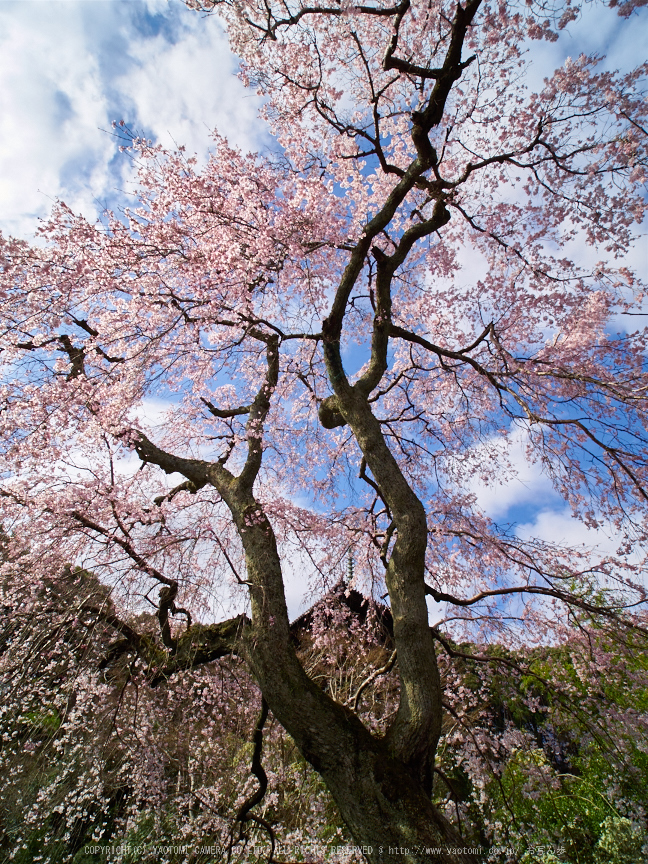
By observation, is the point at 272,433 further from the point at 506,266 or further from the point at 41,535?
the point at 506,266

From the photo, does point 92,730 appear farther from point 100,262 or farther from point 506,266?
point 506,266

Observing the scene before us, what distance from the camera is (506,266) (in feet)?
18.6

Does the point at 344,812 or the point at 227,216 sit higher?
the point at 227,216

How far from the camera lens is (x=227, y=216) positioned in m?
4.78

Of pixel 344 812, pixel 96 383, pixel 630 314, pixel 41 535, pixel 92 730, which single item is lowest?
pixel 344 812

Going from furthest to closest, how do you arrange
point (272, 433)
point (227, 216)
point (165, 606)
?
point (272, 433)
point (165, 606)
point (227, 216)

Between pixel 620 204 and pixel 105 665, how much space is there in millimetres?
8782

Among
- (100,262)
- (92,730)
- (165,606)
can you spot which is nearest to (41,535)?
(165,606)

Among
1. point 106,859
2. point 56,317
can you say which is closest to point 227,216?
point 56,317

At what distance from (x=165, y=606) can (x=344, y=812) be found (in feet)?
11.0

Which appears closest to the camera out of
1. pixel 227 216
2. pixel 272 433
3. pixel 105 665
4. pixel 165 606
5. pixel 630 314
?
pixel 630 314

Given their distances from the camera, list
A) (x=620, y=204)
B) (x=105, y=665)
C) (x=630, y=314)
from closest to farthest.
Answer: (x=630, y=314)
(x=620, y=204)
(x=105, y=665)

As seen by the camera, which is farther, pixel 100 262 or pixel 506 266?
pixel 506 266

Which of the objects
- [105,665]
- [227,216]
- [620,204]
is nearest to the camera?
[620,204]
